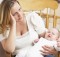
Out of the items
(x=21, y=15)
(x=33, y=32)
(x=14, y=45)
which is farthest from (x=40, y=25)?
(x=14, y=45)

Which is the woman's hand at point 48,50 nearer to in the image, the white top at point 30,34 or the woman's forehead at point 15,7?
the white top at point 30,34

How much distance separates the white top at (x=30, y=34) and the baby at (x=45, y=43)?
65 mm

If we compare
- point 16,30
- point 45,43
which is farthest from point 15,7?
point 45,43

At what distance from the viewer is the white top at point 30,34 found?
1.52 meters

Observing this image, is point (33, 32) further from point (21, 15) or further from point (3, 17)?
point (3, 17)

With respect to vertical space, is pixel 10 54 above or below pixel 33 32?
below

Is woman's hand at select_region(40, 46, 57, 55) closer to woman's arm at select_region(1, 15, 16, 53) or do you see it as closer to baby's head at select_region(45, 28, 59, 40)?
baby's head at select_region(45, 28, 59, 40)

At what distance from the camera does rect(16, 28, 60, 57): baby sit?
1452 mm

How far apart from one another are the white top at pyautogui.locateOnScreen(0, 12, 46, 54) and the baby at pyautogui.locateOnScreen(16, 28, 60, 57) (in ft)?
0.21

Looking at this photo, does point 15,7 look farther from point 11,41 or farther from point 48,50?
point 48,50

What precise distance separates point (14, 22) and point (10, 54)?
0.24 m

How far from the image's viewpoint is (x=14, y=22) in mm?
1473

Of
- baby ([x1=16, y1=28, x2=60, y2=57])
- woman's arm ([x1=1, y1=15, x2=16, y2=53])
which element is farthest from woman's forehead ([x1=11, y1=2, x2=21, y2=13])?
baby ([x1=16, y1=28, x2=60, y2=57])

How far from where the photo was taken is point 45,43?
1.51m
